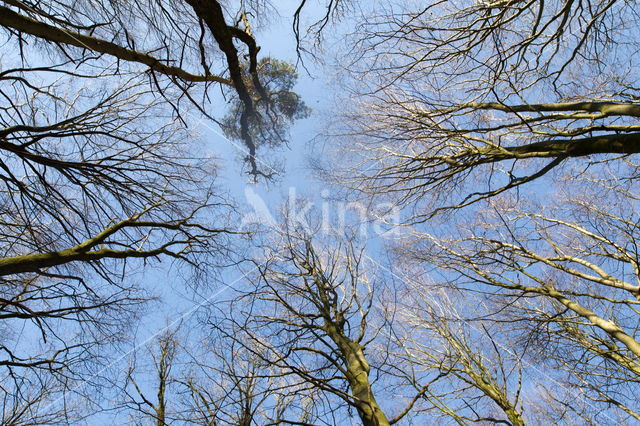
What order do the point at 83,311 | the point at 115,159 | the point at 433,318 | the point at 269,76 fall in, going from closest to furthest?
the point at 115,159
the point at 83,311
the point at 433,318
the point at 269,76

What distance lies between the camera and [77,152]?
371 cm

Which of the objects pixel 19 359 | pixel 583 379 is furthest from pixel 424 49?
pixel 19 359

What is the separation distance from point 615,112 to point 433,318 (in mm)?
3904

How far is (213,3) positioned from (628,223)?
6.07 meters

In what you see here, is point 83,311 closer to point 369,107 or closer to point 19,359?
point 19,359

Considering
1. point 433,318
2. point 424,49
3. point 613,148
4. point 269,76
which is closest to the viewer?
point 613,148

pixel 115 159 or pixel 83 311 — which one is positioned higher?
pixel 115 159

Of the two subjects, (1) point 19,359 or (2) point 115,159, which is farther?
(1) point 19,359

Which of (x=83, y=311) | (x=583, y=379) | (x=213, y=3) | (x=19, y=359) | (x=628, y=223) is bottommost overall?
(x=583, y=379)

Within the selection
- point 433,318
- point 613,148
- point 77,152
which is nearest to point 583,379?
point 433,318

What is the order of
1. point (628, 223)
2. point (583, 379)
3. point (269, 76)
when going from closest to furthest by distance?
point (628, 223)
point (583, 379)
point (269, 76)

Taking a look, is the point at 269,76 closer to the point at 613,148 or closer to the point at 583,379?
the point at 613,148

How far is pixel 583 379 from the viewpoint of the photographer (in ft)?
16.4

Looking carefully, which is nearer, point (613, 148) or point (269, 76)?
point (613, 148)
